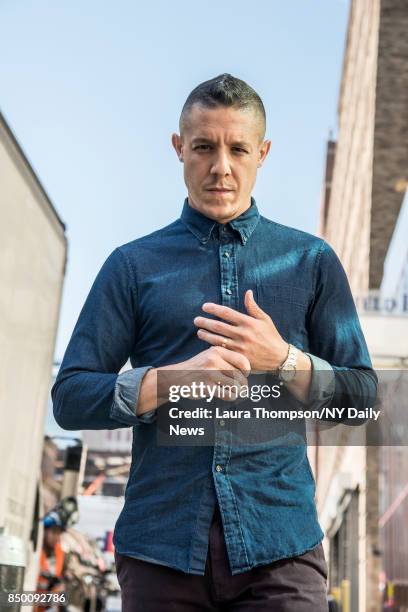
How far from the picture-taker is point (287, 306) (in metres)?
1.29

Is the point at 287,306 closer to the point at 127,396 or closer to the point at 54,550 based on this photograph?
the point at 127,396

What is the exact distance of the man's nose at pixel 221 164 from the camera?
1305 millimetres

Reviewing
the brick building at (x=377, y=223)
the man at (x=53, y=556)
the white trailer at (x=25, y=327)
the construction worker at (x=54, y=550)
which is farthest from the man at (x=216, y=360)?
the brick building at (x=377, y=223)

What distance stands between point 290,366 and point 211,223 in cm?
27

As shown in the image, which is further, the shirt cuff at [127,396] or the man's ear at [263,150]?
the man's ear at [263,150]

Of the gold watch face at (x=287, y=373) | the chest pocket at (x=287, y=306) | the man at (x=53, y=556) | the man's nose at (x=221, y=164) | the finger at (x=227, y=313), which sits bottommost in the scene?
the man at (x=53, y=556)

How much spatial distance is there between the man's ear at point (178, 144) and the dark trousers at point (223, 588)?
0.53 metres

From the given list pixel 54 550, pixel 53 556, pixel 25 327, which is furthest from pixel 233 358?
pixel 54 550

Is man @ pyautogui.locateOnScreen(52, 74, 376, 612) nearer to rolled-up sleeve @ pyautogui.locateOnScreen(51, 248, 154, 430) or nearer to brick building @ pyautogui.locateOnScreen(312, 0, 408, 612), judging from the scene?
rolled-up sleeve @ pyautogui.locateOnScreen(51, 248, 154, 430)

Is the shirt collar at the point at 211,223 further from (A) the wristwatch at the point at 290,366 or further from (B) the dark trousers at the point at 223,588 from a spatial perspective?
(B) the dark trousers at the point at 223,588

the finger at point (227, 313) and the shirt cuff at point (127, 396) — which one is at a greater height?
the finger at point (227, 313)

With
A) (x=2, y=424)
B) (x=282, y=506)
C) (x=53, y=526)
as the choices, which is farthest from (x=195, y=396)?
(x=53, y=526)

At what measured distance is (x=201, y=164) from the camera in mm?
1328

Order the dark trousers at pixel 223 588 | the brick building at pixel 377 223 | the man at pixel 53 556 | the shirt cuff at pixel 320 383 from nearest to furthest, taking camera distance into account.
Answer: the dark trousers at pixel 223 588, the shirt cuff at pixel 320 383, the man at pixel 53 556, the brick building at pixel 377 223
